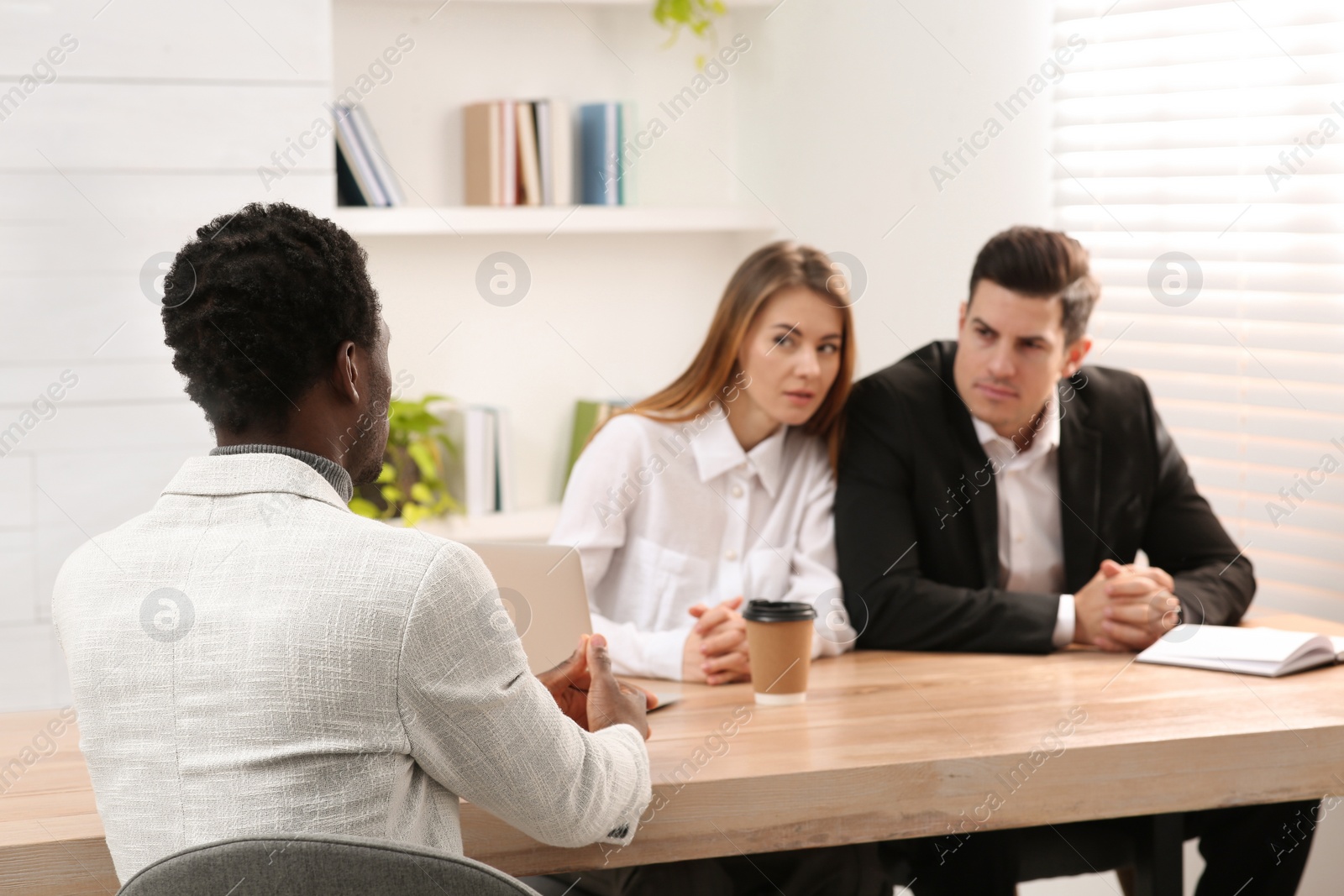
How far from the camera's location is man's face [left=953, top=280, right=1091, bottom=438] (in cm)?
211

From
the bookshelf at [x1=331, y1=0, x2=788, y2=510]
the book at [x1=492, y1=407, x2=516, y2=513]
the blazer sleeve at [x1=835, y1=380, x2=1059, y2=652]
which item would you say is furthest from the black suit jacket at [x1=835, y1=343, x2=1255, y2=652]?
the bookshelf at [x1=331, y1=0, x2=788, y2=510]

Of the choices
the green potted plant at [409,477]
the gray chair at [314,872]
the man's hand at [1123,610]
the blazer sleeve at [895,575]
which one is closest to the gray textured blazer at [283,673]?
the gray chair at [314,872]

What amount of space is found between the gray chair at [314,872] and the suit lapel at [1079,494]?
1.52m

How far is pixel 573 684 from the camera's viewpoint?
1.43 m

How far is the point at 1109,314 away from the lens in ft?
9.13

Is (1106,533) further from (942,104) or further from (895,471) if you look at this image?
(942,104)

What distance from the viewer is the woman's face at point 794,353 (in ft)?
6.88

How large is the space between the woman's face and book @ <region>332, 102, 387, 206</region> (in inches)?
57.0

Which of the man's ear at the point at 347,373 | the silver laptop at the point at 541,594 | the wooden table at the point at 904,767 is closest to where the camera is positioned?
the man's ear at the point at 347,373

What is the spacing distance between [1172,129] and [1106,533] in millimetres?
981

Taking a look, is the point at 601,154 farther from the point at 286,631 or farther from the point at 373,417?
the point at 286,631

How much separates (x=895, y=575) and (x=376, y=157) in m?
1.94

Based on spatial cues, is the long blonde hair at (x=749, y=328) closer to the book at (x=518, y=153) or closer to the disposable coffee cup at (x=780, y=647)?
the disposable coffee cup at (x=780, y=647)

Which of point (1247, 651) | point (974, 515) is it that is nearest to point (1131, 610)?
point (1247, 651)
